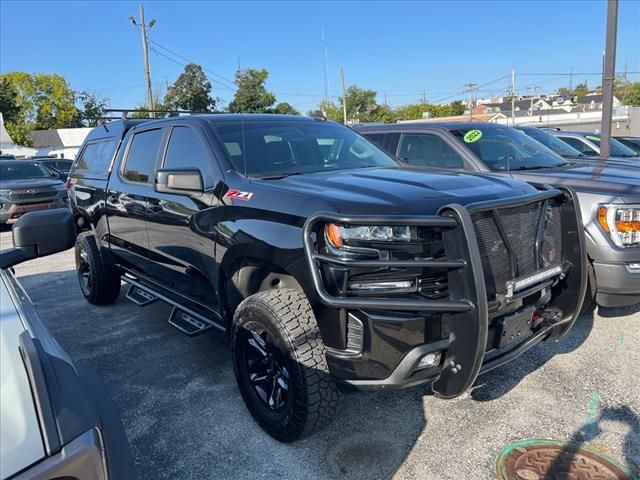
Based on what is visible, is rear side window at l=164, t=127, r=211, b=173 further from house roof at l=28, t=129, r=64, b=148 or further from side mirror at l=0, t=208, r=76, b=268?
house roof at l=28, t=129, r=64, b=148

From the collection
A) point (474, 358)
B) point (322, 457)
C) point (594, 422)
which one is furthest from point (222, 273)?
point (594, 422)

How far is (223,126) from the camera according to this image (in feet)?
12.1

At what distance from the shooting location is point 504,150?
5.74 metres

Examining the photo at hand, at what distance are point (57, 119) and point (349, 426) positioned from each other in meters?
69.9

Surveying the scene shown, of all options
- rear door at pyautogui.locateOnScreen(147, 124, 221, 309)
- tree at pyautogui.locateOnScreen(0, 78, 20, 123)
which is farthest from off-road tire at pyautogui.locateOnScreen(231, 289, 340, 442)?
tree at pyautogui.locateOnScreen(0, 78, 20, 123)

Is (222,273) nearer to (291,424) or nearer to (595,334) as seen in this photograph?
(291,424)

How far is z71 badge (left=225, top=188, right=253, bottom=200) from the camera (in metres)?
3.03

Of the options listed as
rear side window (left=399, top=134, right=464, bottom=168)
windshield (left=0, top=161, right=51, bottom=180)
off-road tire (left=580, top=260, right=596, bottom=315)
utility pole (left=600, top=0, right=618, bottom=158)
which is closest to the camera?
off-road tire (left=580, top=260, right=596, bottom=315)

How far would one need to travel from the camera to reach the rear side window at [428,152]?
570 cm

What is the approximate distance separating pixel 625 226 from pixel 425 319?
2704mm

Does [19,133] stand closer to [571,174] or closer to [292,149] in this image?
[292,149]

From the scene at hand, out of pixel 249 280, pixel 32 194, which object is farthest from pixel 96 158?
pixel 32 194

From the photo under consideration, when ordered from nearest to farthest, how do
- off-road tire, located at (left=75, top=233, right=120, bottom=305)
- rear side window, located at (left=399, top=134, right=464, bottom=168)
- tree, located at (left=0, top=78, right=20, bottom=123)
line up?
1. off-road tire, located at (left=75, top=233, right=120, bottom=305)
2. rear side window, located at (left=399, top=134, right=464, bottom=168)
3. tree, located at (left=0, top=78, right=20, bottom=123)

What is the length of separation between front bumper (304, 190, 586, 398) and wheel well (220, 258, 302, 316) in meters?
0.56
